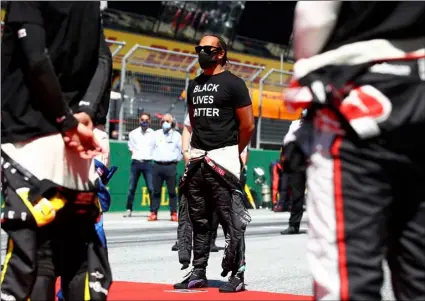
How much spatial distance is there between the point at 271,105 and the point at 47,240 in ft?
60.5

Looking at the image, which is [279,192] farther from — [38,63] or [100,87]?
[38,63]

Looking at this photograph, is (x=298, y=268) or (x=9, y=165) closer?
(x=9, y=165)

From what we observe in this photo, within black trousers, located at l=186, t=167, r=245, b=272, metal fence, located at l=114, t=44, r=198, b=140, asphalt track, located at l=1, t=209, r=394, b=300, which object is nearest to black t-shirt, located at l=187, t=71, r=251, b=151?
black trousers, located at l=186, t=167, r=245, b=272

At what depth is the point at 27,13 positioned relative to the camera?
3736 millimetres

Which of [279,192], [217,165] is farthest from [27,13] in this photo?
[279,192]

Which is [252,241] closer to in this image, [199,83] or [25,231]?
[199,83]

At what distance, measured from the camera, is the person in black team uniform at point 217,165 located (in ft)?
22.5

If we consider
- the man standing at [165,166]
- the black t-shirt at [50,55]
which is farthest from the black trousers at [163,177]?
the black t-shirt at [50,55]

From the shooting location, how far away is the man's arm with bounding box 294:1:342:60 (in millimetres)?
3045

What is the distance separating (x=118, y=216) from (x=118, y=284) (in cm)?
1032

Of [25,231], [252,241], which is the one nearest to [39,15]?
[25,231]

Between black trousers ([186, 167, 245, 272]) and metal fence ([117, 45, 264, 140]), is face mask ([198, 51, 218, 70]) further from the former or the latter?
metal fence ([117, 45, 264, 140])

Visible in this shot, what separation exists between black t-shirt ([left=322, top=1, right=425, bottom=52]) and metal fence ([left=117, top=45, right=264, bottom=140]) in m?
15.0

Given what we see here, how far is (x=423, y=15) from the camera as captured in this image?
120 inches
